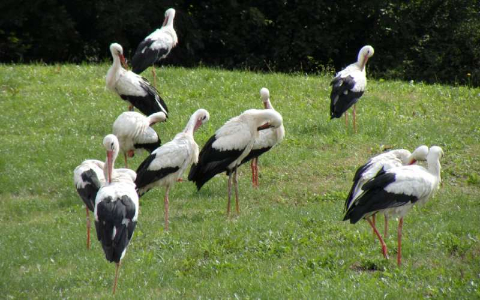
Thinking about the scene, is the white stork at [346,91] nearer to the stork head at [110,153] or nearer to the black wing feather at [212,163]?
the black wing feather at [212,163]

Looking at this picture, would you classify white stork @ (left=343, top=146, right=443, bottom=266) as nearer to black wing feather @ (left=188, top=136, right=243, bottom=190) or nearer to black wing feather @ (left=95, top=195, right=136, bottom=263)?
black wing feather @ (left=95, top=195, right=136, bottom=263)

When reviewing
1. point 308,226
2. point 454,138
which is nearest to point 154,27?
point 454,138

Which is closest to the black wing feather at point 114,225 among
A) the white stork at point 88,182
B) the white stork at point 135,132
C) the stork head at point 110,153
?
the stork head at point 110,153

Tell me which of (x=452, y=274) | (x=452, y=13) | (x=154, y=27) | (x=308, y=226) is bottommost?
(x=154, y=27)

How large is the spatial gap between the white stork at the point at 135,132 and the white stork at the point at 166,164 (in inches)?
55.2

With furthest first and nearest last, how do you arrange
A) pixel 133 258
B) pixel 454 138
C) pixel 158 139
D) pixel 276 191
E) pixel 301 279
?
1. pixel 454 138
2. pixel 158 139
3. pixel 276 191
4. pixel 133 258
5. pixel 301 279

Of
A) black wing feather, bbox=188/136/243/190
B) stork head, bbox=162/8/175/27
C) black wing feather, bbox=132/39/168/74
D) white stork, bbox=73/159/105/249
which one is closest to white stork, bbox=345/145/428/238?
black wing feather, bbox=188/136/243/190

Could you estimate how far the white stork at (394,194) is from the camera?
344 inches

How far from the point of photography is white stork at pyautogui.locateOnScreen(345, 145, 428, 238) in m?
9.51

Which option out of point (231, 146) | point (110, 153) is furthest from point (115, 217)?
point (231, 146)

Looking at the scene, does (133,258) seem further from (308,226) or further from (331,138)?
(331,138)

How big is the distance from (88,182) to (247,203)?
2319mm

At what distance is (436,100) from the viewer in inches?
631

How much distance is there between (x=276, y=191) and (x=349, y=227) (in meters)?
1.90
